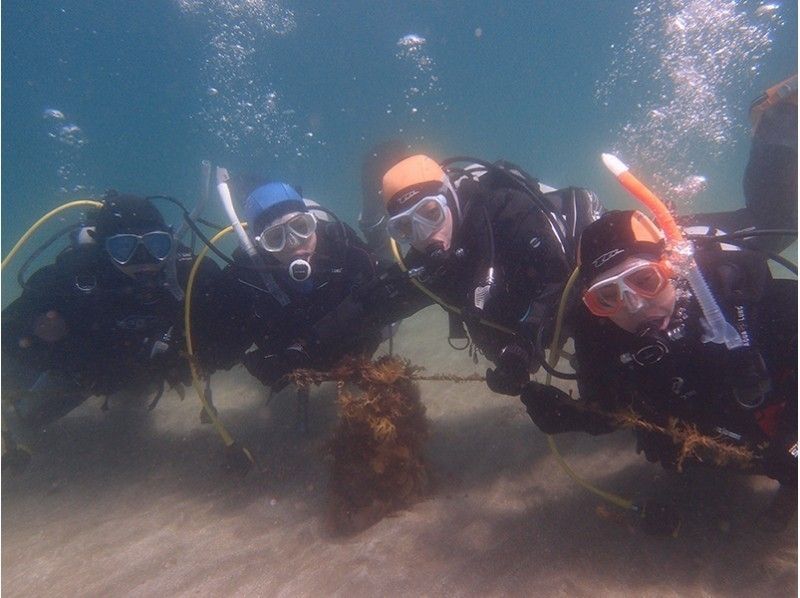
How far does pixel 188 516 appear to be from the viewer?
5582 millimetres

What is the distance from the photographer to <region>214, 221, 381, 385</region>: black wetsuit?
19.3 feet

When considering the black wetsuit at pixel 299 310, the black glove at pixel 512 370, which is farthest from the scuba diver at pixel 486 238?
the black wetsuit at pixel 299 310

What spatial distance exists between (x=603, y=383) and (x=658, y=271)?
3.57 ft

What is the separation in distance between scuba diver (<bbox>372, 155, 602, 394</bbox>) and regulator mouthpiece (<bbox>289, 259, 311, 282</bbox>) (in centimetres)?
129

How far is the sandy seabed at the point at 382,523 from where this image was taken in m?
3.60

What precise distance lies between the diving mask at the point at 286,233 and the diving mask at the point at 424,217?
1.51m

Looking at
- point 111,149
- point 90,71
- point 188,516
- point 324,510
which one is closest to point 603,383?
point 324,510

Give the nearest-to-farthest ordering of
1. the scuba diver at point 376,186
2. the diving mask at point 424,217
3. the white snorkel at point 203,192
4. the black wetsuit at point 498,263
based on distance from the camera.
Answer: the black wetsuit at point 498,263 → the diving mask at point 424,217 → the white snorkel at point 203,192 → the scuba diver at point 376,186

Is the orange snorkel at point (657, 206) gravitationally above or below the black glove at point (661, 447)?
above

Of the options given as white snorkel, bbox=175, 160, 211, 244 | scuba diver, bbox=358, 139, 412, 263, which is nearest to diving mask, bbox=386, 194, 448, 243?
white snorkel, bbox=175, 160, 211, 244

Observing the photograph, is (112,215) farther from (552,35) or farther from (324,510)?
(552,35)

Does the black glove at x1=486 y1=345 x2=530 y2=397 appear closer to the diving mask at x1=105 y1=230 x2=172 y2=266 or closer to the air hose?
the air hose

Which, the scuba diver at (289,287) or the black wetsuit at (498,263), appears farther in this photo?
the scuba diver at (289,287)

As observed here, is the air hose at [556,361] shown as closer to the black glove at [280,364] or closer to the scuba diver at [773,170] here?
the black glove at [280,364]
